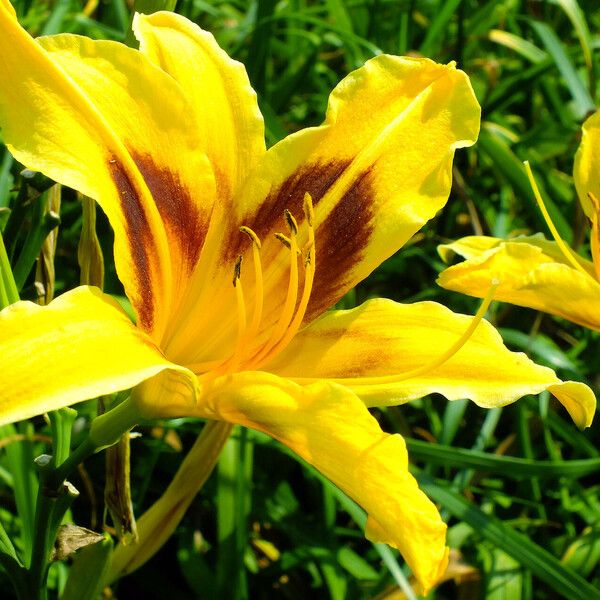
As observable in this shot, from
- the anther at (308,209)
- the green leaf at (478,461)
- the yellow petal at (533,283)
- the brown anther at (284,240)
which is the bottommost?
the green leaf at (478,461)

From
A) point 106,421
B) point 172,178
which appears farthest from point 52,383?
point 172,178

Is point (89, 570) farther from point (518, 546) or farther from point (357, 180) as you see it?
point (518, 546)

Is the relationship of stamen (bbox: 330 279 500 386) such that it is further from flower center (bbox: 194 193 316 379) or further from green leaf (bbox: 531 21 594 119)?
green leaf (bbox: 531 21 594 119)

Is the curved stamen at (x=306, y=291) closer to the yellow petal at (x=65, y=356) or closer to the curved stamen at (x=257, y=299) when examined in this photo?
the curved stamen at (x=257, y=299)

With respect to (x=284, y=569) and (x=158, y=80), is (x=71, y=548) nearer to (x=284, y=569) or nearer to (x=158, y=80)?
(x=158, y=80)

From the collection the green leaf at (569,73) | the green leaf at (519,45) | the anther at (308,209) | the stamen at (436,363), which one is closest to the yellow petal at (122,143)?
the anther at (308,209)

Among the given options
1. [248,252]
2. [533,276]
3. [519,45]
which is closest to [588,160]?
[533,276]
